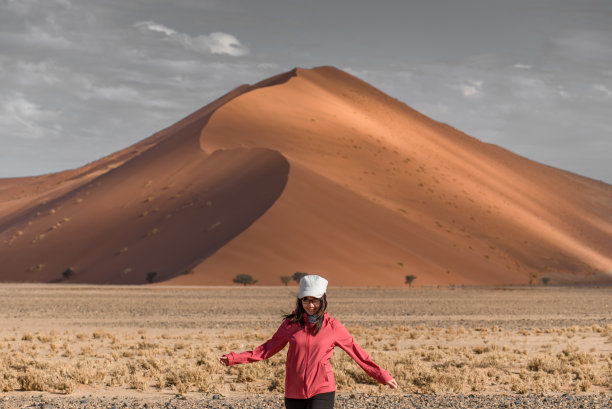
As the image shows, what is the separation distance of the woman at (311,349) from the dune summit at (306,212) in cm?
4916

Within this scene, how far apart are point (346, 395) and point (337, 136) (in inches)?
2853

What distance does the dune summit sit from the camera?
61375mm

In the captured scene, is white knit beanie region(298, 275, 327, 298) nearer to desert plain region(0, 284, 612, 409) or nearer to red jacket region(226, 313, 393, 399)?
red jacket region(226, 313, 393, 399)

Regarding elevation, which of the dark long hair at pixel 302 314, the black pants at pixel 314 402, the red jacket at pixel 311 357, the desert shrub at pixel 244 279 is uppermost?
the desert shrub at pixel 244 279

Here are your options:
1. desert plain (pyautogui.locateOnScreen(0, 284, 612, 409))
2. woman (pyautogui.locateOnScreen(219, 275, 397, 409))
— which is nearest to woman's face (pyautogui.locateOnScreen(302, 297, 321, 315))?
woman (pyautogui.locateOnScreen(219, 275, 397, 409))

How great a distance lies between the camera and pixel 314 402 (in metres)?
6.12

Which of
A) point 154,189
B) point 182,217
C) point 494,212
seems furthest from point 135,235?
point 494,212

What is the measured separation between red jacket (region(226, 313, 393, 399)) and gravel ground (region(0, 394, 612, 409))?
5572 millimetres

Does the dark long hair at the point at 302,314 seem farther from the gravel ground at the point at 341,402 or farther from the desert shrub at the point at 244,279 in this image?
the desert shrub at the point at 244,279

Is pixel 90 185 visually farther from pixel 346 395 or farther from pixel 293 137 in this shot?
pixel 346 395

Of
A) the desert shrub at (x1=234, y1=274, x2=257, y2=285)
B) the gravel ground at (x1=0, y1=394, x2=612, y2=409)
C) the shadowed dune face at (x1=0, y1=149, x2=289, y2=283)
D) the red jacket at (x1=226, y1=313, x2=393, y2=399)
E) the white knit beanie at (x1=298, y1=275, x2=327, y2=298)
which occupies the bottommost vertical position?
the gravel ground at (x1=0, y1=394, x2=612, y2=409)

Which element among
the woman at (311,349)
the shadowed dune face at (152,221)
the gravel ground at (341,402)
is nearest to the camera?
the woman at (311,349)

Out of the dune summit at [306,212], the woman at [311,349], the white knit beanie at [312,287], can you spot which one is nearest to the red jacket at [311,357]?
the woman at [311,349]

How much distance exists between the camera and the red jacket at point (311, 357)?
20.1 ft
